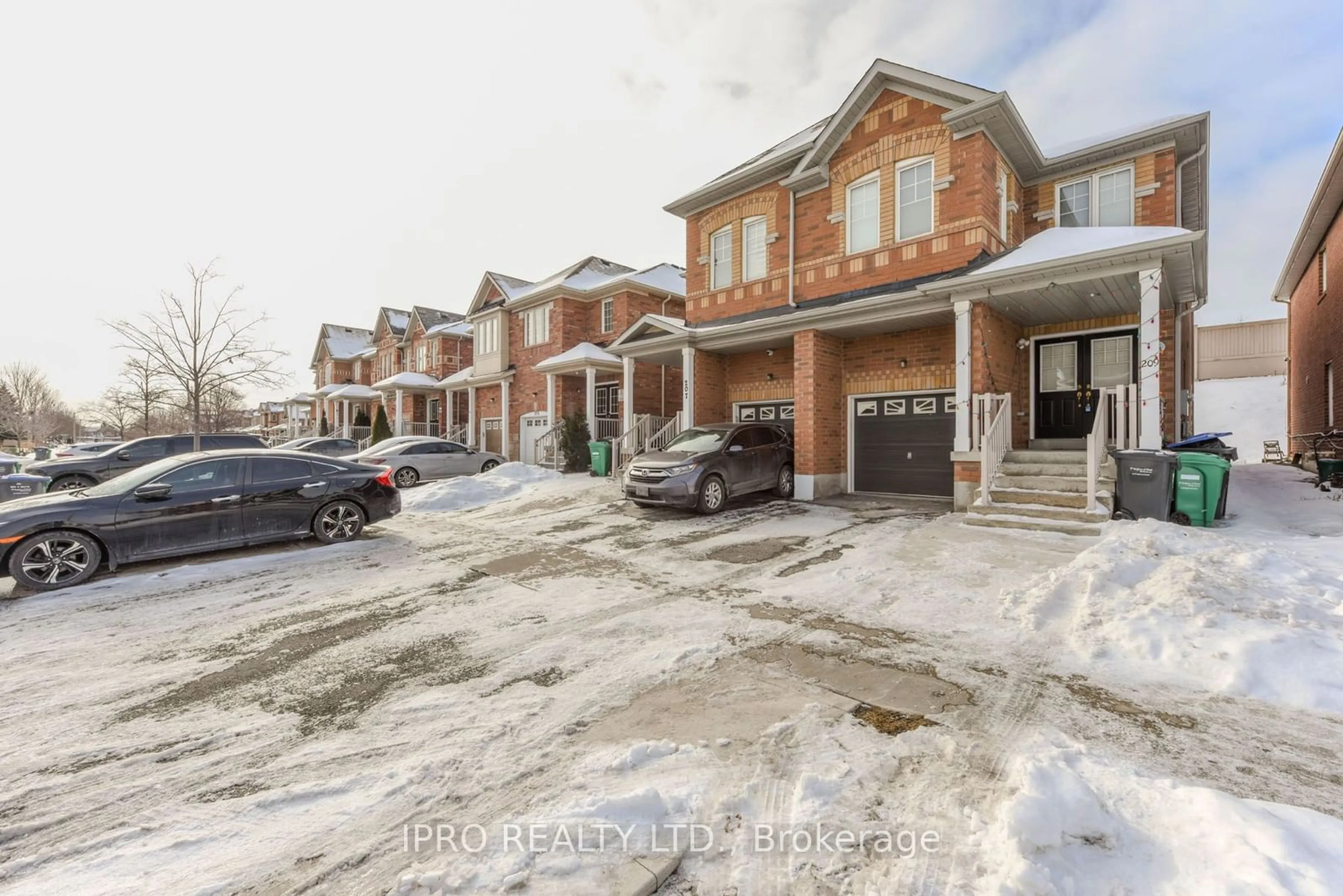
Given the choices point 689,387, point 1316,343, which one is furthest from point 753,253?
point 1316,343

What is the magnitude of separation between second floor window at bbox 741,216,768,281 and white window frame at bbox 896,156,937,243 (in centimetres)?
308

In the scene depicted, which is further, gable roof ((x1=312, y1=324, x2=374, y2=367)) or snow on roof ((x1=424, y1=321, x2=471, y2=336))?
gable roof ((x1=312, y1=324, x2=374, y2=367))

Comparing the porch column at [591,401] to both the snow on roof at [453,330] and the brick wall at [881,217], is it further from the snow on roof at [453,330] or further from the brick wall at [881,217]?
the snow on roof at [453,330]

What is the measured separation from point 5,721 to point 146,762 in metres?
1.27

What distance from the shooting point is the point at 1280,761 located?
252 cm

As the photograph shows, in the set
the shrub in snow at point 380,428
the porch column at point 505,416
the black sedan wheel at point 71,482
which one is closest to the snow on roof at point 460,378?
the porch column at point 505,416

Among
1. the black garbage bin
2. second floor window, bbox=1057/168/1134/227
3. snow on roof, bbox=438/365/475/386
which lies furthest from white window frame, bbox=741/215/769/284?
snow on roof, bbox=438/365/475/386

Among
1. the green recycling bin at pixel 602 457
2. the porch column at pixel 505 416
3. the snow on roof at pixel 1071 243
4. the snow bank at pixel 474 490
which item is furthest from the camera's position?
the porch column at pixel 505 416

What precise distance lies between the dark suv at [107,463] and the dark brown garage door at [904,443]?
1287 cm

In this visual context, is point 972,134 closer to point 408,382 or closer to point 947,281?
point 947,281

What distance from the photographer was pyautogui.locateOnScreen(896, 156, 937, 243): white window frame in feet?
32.5

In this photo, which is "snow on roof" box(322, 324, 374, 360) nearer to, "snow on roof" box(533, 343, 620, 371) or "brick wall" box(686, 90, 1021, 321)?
"snow on roof" box(533, 343, 620, 371)

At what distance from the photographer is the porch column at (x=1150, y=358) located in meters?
7.44

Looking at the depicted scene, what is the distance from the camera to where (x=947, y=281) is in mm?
8789
